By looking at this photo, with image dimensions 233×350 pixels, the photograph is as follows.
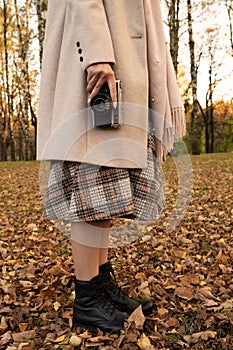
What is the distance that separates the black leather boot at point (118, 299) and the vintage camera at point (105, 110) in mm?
866

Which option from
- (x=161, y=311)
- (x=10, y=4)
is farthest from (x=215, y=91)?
(x=161, y=311)

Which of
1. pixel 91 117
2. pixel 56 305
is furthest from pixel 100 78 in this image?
pixel 56 305

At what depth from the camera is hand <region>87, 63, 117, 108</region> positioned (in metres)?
1.82

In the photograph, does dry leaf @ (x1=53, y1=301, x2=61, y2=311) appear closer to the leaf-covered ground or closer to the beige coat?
the leaf-covered ground

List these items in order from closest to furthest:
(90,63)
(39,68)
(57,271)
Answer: (90,63), (57,271), (39,68)

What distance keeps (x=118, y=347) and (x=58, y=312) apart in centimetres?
55

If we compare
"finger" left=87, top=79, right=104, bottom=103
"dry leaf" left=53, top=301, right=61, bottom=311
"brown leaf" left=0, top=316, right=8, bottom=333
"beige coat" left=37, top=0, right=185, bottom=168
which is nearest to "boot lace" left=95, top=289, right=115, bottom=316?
"dry leaf" left=53, top=301, right=61, bottom=311

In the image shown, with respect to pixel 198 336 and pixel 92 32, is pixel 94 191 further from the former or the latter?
pixel 198 336

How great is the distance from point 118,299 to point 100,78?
1.20 m

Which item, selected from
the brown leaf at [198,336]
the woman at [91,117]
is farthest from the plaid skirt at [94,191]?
the brown leaf at [198,336]

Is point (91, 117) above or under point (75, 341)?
above

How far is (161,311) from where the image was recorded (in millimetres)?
2469

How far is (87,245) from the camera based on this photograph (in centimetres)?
206

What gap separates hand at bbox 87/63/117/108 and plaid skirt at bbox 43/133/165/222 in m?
0.32
